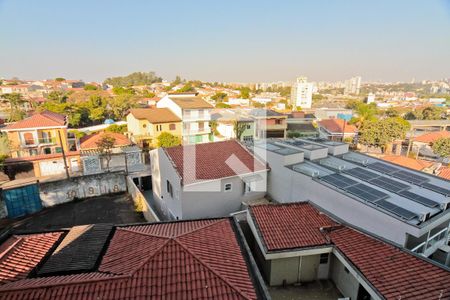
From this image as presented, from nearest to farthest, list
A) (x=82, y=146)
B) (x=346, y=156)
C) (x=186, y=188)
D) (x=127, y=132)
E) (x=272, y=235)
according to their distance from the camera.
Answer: (x=272, y=235) < (x=186, y=188) < (x=346, y=156) < (x=82, y=146) < (x=127, y=132)

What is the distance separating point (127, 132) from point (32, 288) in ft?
119

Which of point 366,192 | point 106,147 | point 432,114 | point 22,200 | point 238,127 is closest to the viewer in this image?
point 366,192

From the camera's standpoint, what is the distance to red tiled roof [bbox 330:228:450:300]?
742 centimetres

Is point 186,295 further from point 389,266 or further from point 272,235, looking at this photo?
point 389,266

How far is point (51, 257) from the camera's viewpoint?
8.44 metres

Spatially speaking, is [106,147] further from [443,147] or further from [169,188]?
[443,147]

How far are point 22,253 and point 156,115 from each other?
29.2 metres

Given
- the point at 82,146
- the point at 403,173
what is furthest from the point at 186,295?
the point at 82,146

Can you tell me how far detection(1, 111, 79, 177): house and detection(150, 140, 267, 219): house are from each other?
14.6 meters

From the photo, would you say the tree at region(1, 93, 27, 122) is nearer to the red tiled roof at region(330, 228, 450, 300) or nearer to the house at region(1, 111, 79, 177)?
the house at region(1, 111, 79, 177)

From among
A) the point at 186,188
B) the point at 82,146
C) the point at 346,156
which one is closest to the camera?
the point at 186,188

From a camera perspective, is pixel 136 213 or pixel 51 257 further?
pixel 136 213

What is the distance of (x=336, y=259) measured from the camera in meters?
10.4


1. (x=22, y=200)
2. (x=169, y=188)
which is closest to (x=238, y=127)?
(x=169, y=188)
